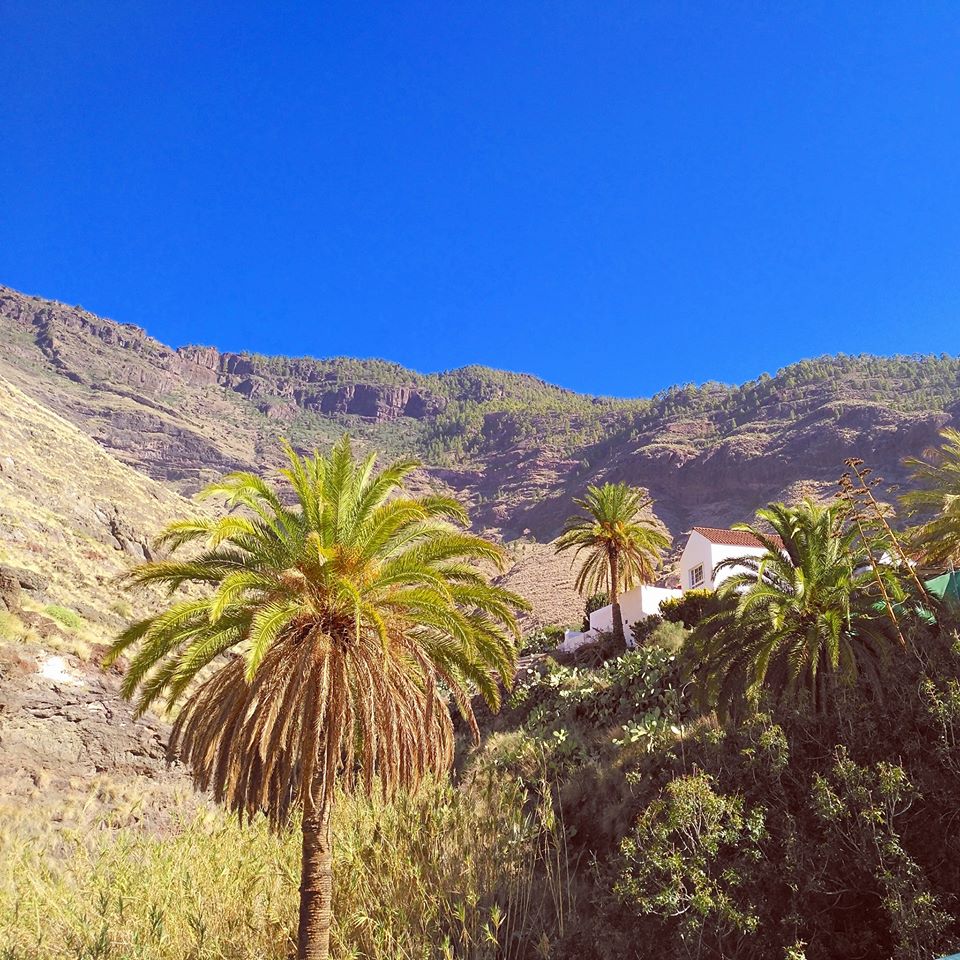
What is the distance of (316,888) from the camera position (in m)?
9.62

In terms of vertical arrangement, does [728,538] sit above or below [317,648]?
above

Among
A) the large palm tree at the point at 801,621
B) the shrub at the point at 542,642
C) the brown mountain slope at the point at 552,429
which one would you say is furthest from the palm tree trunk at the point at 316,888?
the brown mountain slope at the point at 552,429

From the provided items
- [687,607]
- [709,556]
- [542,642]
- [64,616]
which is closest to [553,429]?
[542,642]

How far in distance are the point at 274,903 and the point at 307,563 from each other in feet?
16.8

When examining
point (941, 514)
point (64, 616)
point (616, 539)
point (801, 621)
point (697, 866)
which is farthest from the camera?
point (616, 539)

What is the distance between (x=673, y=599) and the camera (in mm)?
34312

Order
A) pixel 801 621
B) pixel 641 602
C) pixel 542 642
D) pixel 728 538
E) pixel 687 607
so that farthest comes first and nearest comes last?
pixel 542 642 < pixel 728 538 < pixel 641 602 < pixel 687 607 < pixel 801 621

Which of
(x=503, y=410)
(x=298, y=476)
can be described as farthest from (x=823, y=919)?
(x=503, y=410)

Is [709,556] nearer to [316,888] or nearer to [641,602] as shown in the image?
[641,602]

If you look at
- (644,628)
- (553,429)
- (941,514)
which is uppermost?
(553,429)

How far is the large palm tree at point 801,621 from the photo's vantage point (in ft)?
54.0

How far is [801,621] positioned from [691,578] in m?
24.8

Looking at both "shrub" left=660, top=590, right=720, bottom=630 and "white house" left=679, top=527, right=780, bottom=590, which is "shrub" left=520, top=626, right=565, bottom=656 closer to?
"white house" left=679, top=527, right=780, bottom=590

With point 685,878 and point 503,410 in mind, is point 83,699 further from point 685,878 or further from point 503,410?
point 503,410
